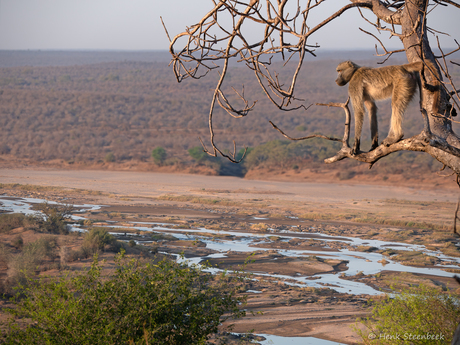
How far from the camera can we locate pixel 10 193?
22484mm

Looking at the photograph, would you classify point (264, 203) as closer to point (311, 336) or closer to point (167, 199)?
point (167, 199)

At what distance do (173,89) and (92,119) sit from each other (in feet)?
55.5

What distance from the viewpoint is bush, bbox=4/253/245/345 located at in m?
4.14

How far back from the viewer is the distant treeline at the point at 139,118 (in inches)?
1401

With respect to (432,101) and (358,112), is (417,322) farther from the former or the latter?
(432,101)

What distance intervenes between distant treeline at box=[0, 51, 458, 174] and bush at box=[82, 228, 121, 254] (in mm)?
19227

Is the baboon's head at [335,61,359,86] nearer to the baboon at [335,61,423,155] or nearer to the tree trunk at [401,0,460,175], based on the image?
the baboon at [335,61,423,155]

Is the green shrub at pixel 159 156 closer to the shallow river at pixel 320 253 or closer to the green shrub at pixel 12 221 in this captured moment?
the shallow river at pixel 320 253

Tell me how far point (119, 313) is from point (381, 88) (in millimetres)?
3147

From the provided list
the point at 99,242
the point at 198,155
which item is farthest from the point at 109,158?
the point at 99,242

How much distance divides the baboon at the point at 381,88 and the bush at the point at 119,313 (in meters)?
2.39

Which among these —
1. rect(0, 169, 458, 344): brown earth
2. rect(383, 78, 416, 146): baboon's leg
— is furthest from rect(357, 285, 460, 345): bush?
rect(0, 169, 458, 344): brown earth

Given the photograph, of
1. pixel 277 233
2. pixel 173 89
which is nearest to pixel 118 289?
pixel 277 233

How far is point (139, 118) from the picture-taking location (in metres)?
45.4
